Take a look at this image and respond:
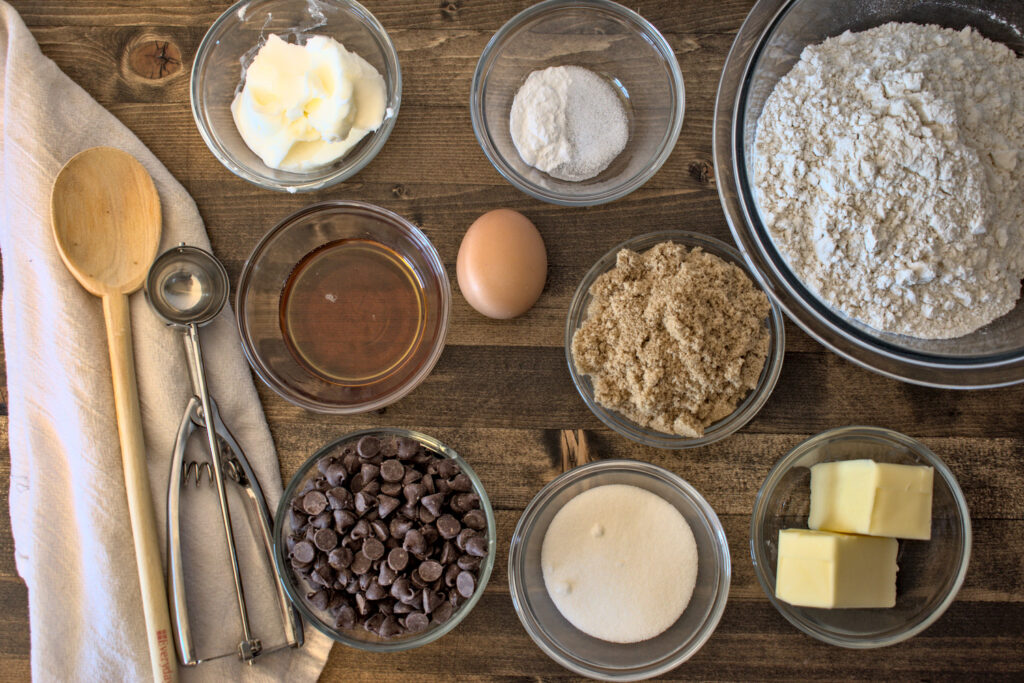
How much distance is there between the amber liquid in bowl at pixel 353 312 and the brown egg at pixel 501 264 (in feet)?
0.64

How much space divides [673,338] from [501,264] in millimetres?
385

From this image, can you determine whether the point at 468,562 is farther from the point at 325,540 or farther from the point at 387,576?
the point at 325,540

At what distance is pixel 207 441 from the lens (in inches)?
58.2

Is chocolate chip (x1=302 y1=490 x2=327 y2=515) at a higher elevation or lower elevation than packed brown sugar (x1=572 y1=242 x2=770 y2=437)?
lower

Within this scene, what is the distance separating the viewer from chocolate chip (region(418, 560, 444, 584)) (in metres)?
1.29

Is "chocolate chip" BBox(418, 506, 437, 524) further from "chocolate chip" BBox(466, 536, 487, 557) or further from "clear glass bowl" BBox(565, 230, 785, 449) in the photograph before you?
"clear glass bowl" BBox(565, 230, 785, 449)

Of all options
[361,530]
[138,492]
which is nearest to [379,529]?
[361,530]

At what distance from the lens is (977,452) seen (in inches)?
58.1

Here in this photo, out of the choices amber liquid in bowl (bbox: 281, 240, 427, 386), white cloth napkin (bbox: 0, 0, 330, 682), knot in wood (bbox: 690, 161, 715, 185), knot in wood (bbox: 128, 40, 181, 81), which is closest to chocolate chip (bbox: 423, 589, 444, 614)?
white cloth napkin (bbox: 0, 0, 330, 682)

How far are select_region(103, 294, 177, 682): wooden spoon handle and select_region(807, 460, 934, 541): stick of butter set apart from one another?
1.44m

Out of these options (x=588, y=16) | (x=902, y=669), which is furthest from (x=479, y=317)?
(x=902, y=669)

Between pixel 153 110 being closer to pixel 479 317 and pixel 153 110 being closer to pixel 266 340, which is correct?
pixel 266 340

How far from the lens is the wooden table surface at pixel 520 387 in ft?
4.83

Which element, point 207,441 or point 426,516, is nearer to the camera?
point 426,516
